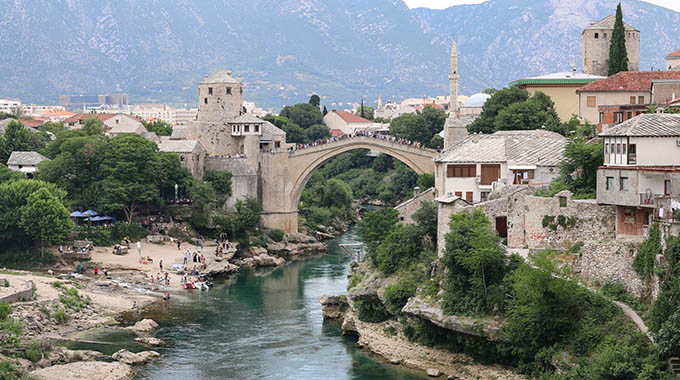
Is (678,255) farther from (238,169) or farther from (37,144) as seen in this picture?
(37,144)

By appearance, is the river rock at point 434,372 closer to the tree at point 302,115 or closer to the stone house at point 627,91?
the stone house at point 627,91

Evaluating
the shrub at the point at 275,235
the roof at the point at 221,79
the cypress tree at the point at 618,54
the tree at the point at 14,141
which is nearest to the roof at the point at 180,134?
the roof at the point at 221,79

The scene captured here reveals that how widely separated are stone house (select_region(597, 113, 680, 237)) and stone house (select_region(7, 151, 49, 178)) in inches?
1863

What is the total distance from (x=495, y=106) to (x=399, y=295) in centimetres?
2469

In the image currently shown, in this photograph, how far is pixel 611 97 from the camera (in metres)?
56.8

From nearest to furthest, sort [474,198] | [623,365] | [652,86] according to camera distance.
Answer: [623,365], [474,198], [652,86]

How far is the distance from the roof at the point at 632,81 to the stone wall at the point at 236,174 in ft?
93.3

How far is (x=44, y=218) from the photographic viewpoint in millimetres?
60594

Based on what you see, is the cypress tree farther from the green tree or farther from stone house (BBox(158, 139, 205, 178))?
stone house (BBox(158, 139, 205, 178))

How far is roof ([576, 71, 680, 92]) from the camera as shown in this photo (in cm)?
5534

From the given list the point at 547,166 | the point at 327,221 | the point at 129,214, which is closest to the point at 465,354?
the point at 547,166

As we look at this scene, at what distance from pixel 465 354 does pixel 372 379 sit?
3654 mm

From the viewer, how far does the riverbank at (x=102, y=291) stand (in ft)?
136

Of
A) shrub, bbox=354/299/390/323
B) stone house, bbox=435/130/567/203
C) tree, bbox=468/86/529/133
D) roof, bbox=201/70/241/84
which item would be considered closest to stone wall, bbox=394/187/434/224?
stone house, bbox=435/130/567/203
